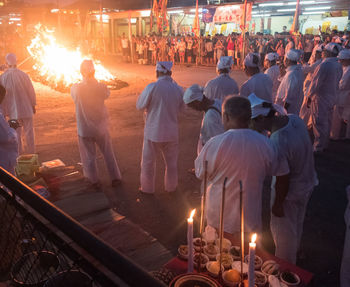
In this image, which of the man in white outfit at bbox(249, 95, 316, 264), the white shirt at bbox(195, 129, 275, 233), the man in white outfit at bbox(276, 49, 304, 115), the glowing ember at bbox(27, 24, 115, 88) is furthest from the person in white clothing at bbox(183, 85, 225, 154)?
the glowing ember at bbox(27, 24, 115, 88)

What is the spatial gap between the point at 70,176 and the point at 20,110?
9.66 feet

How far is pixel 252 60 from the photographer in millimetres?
6148

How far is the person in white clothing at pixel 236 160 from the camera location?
263cm

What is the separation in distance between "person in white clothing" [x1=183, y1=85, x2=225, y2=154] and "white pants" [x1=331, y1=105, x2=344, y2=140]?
525 cm

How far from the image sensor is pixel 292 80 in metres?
6.70

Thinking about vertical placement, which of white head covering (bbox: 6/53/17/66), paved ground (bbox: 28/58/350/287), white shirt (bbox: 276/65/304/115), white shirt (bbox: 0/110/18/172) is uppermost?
white head covering (bbox: 6/53/17/66)

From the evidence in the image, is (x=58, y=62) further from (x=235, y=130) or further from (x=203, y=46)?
(x=235, y=130)

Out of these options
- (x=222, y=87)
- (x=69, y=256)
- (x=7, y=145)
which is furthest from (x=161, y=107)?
(x=69, y=256)

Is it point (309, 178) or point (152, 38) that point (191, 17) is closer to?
point (152, 38)

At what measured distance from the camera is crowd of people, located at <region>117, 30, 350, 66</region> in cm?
2089

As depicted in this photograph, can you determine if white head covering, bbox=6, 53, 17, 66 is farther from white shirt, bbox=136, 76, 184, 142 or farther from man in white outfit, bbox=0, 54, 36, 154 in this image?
white shirt, bbox=136, 76, 184, 142

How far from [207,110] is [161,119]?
113cm

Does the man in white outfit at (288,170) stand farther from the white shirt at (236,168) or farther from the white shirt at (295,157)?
the white shirt at (236,168)

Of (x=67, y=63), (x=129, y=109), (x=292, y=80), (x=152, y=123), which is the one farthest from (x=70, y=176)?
(x=67, y=63)
